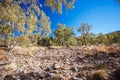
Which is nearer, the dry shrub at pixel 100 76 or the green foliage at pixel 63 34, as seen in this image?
the dry shrub at pixel 100 76

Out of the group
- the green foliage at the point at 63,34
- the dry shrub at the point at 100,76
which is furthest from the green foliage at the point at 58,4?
the green foliage at the point at 63,34

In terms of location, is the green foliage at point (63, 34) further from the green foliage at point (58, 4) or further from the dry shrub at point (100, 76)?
the dry shrub at point (100, 76)

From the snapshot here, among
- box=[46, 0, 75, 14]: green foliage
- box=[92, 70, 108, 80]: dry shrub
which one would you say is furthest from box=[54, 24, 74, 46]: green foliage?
box=[92, 70, 108, 80]: dry shrub

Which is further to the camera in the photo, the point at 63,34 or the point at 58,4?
the point at 63,34

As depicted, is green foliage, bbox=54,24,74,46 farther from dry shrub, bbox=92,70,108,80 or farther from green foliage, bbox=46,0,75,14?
dry shrub, bbox=92,70,108,80

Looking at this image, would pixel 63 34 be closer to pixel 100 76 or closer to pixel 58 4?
pixel 58 4

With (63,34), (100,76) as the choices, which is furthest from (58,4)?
(63,34)

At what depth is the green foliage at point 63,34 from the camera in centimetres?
5475

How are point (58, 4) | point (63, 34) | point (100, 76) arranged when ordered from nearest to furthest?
point (100, 76) → point (58, 4) → point (63, 34)

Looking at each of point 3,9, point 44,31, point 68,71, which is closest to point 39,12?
point 3,9

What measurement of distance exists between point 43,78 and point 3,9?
4.58 metres

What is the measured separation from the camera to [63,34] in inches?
2143

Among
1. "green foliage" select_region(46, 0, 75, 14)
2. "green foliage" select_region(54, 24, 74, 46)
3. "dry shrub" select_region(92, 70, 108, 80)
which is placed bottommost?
"dry shrub" select_region(92, 70, 108, 80)

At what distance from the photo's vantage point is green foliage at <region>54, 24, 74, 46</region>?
5475 cm
